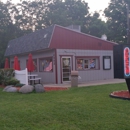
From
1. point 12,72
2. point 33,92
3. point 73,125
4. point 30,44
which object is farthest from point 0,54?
point 73,125

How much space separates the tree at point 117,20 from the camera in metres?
29.8

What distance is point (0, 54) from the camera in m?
30.0

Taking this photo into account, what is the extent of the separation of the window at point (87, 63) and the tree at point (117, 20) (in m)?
13.0

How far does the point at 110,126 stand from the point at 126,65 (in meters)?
3.78

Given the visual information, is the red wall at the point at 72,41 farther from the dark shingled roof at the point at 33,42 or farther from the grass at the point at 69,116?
the grass at the point at 69,116

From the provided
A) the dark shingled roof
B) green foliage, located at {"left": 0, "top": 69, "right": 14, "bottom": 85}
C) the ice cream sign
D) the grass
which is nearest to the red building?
the dark shingled roof

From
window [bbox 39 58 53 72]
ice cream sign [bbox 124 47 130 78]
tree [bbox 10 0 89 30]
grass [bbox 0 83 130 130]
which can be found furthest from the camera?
tree [bbox 10 0 89 30]

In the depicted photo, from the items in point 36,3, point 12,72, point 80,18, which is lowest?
point 12,72

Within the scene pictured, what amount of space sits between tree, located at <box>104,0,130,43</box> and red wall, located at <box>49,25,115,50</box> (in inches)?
485

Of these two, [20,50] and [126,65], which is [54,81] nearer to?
[20,50]

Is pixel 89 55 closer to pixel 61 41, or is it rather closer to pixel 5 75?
pixel 61 41

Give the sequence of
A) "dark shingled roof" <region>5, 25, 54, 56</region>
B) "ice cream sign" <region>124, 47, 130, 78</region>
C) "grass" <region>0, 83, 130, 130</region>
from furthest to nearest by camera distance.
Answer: "dark shingled roof" <region>5, 25, 54, 56</region> < "ice cream sign" <region>124, 47, 130, 78</region> < "grass" <region>0, 83, 130, 130</region>

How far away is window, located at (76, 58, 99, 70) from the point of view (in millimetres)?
17328

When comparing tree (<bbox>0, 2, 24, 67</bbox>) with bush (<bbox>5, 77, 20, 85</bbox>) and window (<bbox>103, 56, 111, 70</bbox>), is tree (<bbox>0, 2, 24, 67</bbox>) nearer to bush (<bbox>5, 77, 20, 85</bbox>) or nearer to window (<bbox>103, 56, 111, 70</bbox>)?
window (<bbox>103, 56, 111, 70</bbox>)
